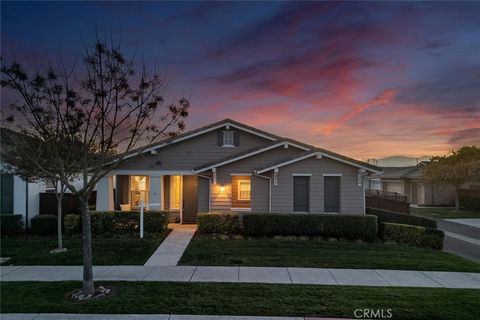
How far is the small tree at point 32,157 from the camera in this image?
825 cm

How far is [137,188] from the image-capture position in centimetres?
1616

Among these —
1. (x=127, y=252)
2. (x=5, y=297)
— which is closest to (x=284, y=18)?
(x=127, y=252)

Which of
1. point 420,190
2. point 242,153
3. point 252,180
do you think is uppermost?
point 242,153

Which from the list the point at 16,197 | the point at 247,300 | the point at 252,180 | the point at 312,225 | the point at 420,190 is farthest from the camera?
the point at 420,190

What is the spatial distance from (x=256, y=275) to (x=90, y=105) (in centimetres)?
611

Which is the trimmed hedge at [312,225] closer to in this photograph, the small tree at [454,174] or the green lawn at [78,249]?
the green lawn at [78,249]

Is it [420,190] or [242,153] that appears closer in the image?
[242,153]

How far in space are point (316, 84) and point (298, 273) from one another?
919 centimetres

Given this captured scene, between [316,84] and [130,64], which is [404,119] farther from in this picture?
[130,64]

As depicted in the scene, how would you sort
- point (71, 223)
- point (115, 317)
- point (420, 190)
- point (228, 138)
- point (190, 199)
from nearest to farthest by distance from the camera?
point (115, 317) < point (71, 223) < point (190, 199) < point (228, 138) < point (420, 190)

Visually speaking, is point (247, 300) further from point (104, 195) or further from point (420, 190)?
point (420, 190)

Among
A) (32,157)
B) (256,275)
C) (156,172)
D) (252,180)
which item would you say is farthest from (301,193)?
(32,157)

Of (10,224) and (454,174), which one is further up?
(454,174)

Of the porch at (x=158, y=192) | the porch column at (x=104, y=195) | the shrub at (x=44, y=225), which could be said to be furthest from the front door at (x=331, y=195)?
the shrub at (x=44, y=225)
